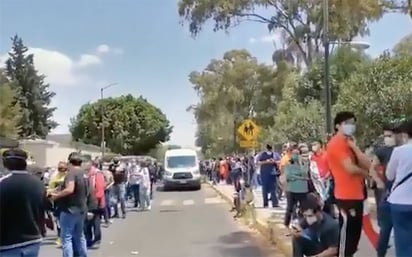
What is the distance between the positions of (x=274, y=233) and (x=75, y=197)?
448 centimetres

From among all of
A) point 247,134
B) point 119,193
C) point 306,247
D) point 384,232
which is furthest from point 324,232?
point 247,134

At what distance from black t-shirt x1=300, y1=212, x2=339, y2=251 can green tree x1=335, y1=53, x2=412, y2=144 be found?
15.7 m

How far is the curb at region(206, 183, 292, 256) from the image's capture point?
11.1 metres

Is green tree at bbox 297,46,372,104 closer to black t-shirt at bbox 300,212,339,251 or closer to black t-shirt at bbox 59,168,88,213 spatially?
black t-shirt at bbox 59,168,88,213

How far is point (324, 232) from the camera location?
780 cm

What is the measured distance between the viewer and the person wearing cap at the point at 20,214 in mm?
5688

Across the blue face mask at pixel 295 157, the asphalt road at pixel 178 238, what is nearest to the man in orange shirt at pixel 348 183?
the asphalt road at pixel 178 238

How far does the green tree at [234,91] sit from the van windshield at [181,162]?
33.1ft

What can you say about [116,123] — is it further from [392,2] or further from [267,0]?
[392,2]

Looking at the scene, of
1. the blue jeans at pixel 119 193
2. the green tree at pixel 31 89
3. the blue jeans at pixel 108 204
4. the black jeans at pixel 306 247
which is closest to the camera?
the black jeans at pixel 306 247

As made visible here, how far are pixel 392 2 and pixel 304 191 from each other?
9.30 metres

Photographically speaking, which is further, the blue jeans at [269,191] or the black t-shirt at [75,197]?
the blue jeans at [269,191]

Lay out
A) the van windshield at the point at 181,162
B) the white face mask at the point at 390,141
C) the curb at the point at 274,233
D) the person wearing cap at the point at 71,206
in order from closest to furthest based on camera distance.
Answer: the white face mask at the point at 390,141 < the person wearing cap at the point at 71,206 < the curb at the point at 274,233 < the van windshield at the point at 181,162

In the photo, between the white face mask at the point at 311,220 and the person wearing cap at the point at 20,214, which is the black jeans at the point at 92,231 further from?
the person wearing cap at the point at 20,214
